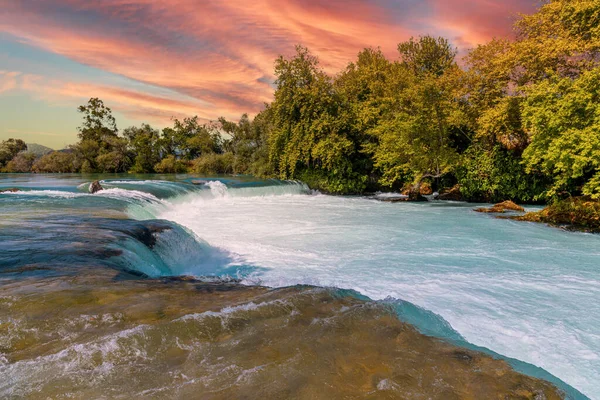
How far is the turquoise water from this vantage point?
4.86 meters

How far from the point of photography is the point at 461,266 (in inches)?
327

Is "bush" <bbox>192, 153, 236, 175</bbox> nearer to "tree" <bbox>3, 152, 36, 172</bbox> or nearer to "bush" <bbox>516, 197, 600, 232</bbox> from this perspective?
"tree" <bbox>3, 152, 36, 172</bbox>

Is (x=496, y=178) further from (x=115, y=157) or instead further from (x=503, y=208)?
(x=115, y=157)

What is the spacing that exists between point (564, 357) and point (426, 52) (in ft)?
137

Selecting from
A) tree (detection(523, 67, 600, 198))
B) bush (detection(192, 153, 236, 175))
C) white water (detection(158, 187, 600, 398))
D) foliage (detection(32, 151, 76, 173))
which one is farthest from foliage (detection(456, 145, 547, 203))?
foliage (detection(32, 151, 76, 173))

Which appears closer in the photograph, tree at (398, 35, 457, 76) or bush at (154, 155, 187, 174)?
tree at (398, 35, 457, 76)

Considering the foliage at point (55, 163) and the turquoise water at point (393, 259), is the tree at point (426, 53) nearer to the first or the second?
the turquoise water at point (393, 259)

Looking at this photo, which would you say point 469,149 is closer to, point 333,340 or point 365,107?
point 365,107

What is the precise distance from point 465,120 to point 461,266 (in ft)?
49.5

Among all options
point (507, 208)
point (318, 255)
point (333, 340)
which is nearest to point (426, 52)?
point (507, 208)

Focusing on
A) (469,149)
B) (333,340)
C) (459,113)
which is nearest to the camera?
(333,340)

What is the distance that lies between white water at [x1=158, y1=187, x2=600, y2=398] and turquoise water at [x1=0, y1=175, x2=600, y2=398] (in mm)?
28

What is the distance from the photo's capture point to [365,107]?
27109 mm

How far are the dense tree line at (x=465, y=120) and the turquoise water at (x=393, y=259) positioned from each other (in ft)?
17.3
